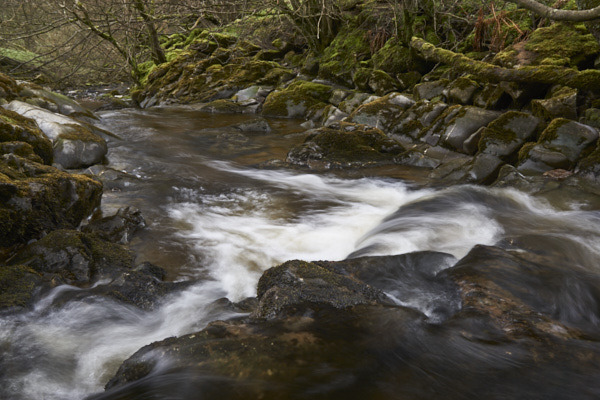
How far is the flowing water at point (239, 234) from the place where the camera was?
2.50 m

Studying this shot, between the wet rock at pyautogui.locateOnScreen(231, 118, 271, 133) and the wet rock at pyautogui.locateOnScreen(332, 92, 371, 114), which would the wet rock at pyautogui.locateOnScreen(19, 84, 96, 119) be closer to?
the wet rock at pyautogui.locateOnScreen(231, 118, 271, 133)

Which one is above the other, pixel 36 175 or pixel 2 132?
pixel 2 132

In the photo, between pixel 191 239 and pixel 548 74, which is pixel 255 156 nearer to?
pixel 191 239

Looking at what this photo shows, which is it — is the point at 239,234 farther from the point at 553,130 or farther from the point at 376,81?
the point at 376,81

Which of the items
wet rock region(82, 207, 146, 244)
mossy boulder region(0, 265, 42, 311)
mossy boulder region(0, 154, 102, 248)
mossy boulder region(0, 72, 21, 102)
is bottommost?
wet rock region(82, 207, 146, 244)

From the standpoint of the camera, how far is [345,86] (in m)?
12.2

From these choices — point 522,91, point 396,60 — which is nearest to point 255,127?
point 396,60

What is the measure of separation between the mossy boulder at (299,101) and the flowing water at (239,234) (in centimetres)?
388

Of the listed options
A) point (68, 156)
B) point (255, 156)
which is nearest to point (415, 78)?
point (255, 156)

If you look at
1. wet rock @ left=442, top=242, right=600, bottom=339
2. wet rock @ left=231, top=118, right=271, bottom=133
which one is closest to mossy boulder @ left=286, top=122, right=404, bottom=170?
wet rock @ left=231, top=118, right=271, bottom=133

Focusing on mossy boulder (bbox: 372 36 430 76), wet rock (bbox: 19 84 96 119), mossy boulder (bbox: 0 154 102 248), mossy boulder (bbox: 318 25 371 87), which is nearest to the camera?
mossy boulder (bbox: 0 154 102 248)

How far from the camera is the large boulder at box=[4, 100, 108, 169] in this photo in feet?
20.1

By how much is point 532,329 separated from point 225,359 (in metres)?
1.72

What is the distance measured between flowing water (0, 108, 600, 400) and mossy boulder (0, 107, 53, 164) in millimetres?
803
